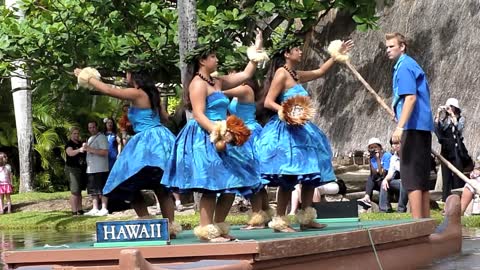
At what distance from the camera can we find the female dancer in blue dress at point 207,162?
6426 millimetres

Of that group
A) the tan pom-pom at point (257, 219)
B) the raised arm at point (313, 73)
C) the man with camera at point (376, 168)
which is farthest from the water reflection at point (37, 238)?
the man with camera at point (376, 168)

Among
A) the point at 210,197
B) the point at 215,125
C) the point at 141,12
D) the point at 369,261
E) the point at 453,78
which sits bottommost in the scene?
the point at 369,261

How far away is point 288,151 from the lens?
24.1ft

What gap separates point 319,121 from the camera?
49.2 ft

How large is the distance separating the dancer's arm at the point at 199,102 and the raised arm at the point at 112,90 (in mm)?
791

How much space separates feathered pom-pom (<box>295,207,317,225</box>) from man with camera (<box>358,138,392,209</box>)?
211 inches

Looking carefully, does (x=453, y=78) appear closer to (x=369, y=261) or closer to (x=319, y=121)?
(x=319, y=121)

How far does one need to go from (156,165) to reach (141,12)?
5772 mm

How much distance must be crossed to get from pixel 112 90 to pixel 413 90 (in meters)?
2.44

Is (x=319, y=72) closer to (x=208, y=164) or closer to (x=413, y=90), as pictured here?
(x=413, y=90)

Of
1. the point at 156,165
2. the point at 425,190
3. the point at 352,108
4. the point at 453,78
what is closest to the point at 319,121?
the point at 352,108

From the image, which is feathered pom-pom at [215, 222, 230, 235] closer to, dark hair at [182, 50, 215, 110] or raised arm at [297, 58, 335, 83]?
dark hair at [182, 50, 215, 110]

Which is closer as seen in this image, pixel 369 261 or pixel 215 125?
pixel 215 125

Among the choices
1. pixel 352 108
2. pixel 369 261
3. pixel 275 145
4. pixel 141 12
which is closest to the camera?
pixel 369 261
